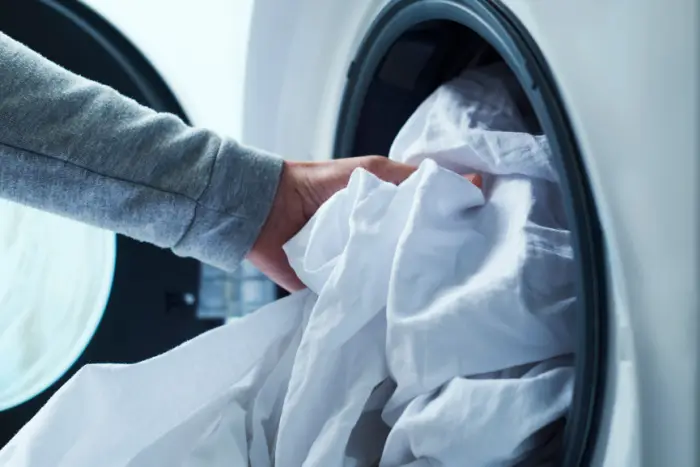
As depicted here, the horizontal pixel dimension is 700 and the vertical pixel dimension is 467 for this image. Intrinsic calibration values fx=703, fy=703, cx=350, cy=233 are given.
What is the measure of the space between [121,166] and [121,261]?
37 centimetres

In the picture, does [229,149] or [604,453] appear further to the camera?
[229,149]

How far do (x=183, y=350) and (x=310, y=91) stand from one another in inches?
11.5

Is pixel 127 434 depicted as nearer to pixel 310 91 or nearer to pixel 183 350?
pixel 183 350

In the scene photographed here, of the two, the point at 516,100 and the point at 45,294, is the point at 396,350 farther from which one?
the point at 45,294

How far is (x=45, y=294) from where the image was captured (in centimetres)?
86

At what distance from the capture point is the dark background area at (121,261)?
804 millimetres

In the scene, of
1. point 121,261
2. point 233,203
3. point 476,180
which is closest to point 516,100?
point 476,180

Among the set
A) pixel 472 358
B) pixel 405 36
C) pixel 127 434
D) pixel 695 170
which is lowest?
pixel 127 434

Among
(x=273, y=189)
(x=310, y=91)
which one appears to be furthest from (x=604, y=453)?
(x=310, y=91)

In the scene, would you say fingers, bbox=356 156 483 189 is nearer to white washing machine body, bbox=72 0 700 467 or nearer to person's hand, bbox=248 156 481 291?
person's hand, bbox=248 156 481 291

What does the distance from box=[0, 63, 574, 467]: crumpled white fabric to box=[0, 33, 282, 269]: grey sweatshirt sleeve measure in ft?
0.22

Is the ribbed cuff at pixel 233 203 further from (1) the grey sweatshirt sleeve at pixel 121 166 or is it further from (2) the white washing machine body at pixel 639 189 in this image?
(2) the white washing machine body at pixel 639 189

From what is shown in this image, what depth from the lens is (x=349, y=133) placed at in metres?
0.68

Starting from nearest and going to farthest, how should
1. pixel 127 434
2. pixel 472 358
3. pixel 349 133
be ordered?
1. pixel 472 358
2. pixel 127 434
3. pixel 349 133
